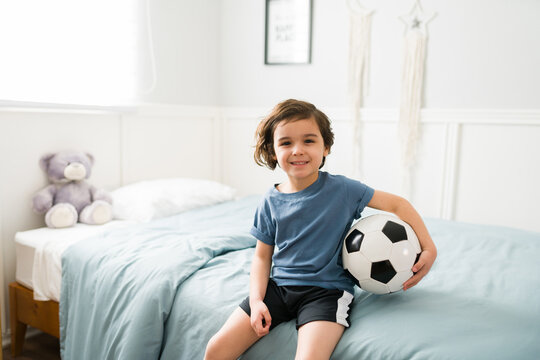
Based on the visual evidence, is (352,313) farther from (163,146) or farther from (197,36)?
(197,36)

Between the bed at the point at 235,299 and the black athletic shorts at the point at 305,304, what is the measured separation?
3cm

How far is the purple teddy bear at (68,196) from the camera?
2.08 metres

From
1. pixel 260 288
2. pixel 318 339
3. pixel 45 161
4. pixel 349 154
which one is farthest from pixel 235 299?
pixel 349 154

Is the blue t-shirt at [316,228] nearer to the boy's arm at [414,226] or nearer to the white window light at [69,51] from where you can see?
the boy's arm at [414,226]

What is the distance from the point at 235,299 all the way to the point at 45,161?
1.34m

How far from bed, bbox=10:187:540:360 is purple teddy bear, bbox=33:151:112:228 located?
271 mm

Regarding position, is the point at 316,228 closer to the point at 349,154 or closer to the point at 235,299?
the point at 235,299

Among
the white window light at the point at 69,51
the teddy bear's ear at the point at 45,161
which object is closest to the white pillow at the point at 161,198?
the teddy bear's ear at the point at 45,161

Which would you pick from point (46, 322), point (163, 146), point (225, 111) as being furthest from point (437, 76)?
point (46, 322)

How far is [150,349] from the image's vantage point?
137cm

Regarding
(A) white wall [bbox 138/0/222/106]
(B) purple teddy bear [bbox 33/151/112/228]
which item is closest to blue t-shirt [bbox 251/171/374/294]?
(B) purple teddy bear [bbox 33/151/112/228]

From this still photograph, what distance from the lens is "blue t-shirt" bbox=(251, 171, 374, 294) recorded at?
1245mm

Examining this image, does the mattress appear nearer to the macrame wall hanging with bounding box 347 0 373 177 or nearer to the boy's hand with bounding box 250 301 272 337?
the boy's hand with bounding box 250 301 272 337

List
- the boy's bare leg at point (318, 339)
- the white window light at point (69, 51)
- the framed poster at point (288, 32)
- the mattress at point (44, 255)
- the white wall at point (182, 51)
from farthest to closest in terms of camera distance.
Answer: the framed poster at point (288, 32)
the white wall at point (182, 51)
the white window light at point (69, 51)
the mattress at point (44, 255)
the boy's bare leg at point (318, 339)
